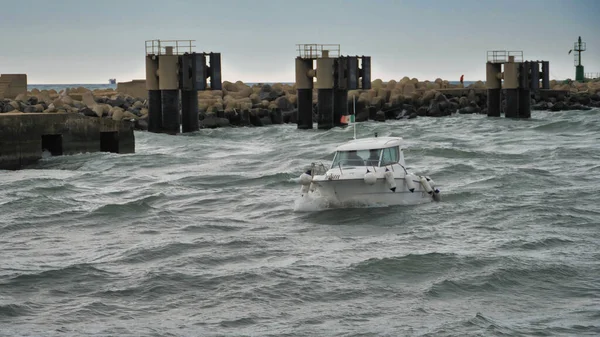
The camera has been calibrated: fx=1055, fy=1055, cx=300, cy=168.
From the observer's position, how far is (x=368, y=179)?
941 inches

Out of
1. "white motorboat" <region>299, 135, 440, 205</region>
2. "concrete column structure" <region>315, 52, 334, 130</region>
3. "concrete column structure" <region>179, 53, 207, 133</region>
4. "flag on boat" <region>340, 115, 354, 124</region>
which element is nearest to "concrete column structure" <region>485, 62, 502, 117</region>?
"concrete column structure" <region>315, 52, 334, 130</region>

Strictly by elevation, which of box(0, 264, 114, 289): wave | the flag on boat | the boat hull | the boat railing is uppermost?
the flag on boat

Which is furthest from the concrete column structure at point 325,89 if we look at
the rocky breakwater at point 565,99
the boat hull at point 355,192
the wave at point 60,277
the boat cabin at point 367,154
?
the wave at point 60,277

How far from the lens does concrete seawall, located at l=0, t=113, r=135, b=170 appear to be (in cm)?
3369

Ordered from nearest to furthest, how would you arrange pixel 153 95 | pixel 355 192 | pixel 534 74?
pixel 355 192 → pixel 153 95 → pixel 534 74

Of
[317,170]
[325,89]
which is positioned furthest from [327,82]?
[317,170]

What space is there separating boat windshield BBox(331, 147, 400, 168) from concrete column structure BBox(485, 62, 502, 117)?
3655 cm

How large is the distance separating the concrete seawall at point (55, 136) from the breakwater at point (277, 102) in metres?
9.78

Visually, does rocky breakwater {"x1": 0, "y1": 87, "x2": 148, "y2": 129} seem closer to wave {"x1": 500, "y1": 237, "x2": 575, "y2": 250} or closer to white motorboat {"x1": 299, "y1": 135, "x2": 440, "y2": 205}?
white motorboat {"x1": 299, "y1": 135, "x2": 440, "y2": 205}

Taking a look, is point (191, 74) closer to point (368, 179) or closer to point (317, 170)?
point (317, 170)

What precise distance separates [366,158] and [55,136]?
14.8 m

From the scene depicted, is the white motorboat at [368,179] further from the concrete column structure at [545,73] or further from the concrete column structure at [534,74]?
the concrete column structure at [545,73]

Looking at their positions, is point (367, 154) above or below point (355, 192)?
above

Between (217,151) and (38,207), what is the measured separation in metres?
16.2
